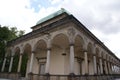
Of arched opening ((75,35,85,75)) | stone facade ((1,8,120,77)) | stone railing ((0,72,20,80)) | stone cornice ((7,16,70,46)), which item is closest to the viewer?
stone facade ((1,8,120,77))

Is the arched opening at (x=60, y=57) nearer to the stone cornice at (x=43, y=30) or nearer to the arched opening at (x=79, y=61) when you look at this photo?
the arched opening at (x=79, y=61)

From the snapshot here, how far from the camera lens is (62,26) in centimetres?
1101

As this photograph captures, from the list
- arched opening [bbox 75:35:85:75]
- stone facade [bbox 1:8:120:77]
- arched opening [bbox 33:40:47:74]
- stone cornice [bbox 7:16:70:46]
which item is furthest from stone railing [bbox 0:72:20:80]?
arched opening [bbox 75:35:85:75]

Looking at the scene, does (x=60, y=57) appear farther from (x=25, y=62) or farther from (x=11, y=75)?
(x=25, y=62)

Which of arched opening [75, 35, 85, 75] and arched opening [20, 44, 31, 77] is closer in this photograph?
arched opening [75, 35, 85, 75]

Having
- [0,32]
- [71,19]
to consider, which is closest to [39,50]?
[0,32]

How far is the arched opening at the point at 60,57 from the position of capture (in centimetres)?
1381

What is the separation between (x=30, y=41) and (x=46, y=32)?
2.80 meters

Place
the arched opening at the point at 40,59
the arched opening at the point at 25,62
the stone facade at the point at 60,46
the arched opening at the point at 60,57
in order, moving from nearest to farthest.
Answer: the stone facade at the point at 60,46 → the arched opening at the point at 60,57 → the arched opening at the point at 40,59 → the arched opening at the point at 25,62

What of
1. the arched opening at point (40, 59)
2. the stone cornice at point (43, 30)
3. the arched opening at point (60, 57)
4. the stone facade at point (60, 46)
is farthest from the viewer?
the arched opening at point (40, 59)

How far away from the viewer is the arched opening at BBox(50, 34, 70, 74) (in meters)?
13.8

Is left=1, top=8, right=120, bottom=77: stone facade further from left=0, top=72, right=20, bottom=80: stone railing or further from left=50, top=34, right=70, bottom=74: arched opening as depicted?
left=0, top=72, right=20, bottom=80: stone railing

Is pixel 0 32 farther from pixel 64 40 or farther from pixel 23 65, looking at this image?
pixel 64 40

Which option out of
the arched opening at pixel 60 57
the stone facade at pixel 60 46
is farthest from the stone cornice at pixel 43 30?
the arched opening at pixel 60 57
